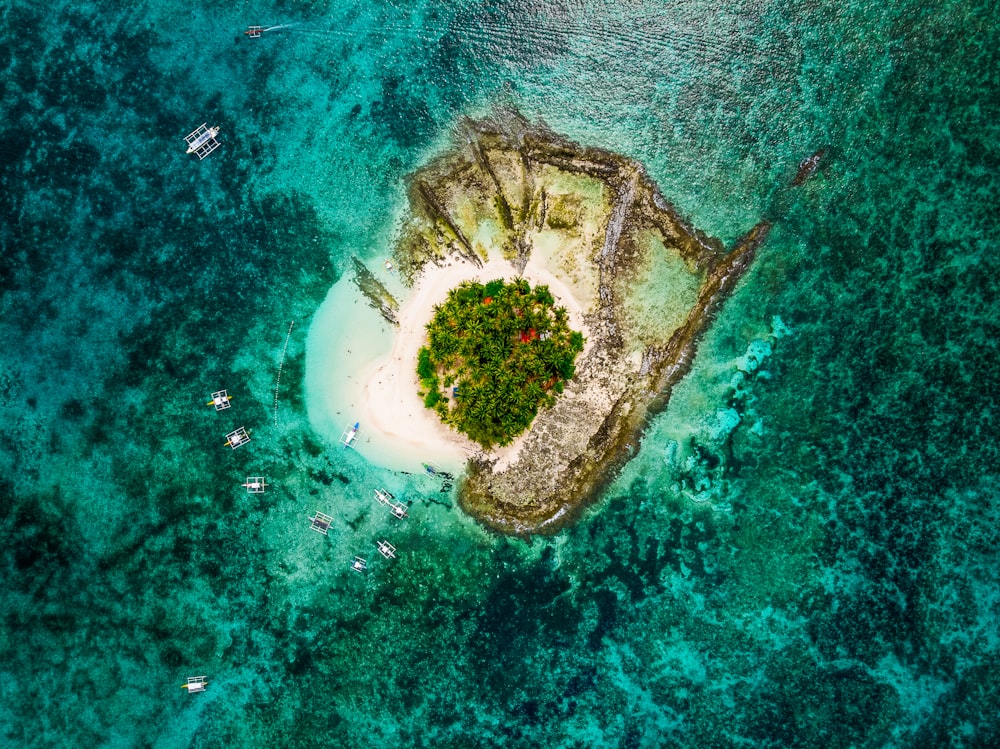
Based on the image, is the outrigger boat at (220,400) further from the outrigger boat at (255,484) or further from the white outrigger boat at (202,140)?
the white outrigger boat at (202,140)

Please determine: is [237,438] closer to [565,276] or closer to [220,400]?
[220,400]

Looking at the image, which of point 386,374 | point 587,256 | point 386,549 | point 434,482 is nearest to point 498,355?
point 386,374

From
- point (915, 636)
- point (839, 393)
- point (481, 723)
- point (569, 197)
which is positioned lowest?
point (915, 636)

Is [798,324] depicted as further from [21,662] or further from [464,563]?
[21,662]

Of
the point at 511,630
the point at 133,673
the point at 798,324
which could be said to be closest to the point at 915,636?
the point at 798,324

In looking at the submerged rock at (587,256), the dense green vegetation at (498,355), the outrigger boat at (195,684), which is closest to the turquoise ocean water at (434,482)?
the outrigger boat at (195,684)

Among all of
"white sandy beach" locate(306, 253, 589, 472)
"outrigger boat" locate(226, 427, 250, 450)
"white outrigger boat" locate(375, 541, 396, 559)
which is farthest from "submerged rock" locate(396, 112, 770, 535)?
"outrigger boat" locate(226, 427, 250, 450)
